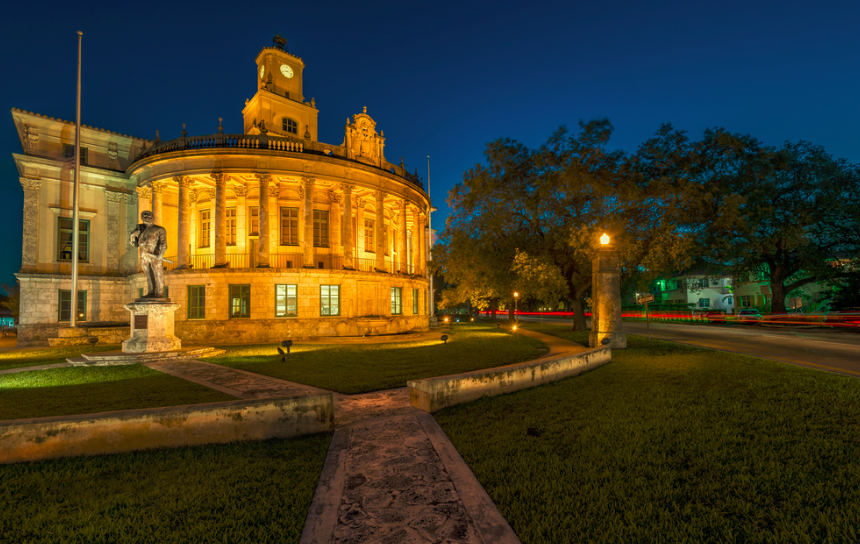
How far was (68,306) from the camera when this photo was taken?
2609cm

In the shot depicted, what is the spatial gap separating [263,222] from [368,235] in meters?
9.26

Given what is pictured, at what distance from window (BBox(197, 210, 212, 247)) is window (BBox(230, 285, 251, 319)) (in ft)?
19.2

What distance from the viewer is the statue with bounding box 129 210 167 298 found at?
602 inches

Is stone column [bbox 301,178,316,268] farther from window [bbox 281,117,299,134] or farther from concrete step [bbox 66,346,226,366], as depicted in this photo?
concrete step [bbox 66,346,226,366]

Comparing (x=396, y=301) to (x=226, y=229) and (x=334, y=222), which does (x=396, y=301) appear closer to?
(x=334, y=222)

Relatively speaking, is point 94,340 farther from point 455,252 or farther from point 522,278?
point 522,278

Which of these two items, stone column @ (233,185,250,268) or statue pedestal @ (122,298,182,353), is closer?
statue pedestal @ (122,298,182,353)

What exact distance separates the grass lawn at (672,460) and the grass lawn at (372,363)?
3.43 m

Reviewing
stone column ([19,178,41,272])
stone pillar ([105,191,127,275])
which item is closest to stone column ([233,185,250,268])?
stone pillar ([105,191,127,275])

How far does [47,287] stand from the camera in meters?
25.4

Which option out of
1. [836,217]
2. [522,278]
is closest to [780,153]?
[836,217]

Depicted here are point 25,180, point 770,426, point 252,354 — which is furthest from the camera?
point 25,180

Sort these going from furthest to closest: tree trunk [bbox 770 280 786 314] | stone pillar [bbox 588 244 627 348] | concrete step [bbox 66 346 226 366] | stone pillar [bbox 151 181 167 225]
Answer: tree trunk [bbox 770 280 786 314]
stone pillar [bbox 151 181 167 225]
stone pillar [bbox 588 244 627 348]
concrete step [bbox 66 346 226 366]

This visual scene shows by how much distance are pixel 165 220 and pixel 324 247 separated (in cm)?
1223
